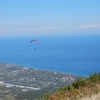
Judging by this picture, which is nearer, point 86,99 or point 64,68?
point 86,99

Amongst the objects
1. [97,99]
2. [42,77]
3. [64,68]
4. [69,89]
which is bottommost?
[97,99]

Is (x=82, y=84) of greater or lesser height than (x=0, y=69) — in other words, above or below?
below

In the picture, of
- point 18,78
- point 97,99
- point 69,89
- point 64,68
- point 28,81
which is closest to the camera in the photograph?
point 97,99

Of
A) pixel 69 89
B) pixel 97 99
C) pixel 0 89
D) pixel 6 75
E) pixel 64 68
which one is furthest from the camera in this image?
pixel 64 68

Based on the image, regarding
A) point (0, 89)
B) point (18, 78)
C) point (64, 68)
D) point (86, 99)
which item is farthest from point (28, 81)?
point (86, 99)

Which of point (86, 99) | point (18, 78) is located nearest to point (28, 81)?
point (18, 78)

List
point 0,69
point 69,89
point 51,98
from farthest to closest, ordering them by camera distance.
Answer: point 0,69
point 69,89
point 51,98

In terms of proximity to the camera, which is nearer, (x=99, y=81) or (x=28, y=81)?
(x=99, y=81)

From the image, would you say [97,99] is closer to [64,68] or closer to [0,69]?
[0,69]

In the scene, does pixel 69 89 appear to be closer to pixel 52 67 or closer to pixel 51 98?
pixel 51 98
